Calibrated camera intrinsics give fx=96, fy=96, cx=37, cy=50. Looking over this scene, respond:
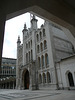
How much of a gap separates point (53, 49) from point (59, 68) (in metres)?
4.59

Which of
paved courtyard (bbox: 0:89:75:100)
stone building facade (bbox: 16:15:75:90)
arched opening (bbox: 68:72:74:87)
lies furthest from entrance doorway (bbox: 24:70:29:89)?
paved courtyard (bbox: 0:89:75:100)

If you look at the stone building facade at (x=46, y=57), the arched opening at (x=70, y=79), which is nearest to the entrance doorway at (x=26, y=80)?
the stone building facade at (x=46, y=57)

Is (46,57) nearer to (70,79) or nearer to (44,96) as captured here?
(70,79)

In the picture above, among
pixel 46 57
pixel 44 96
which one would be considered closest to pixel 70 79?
pixel 46 57

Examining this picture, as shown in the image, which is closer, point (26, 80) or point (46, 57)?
point (46, 57)

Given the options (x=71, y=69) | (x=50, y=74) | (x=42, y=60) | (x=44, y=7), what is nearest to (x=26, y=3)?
(x=44, y=7)

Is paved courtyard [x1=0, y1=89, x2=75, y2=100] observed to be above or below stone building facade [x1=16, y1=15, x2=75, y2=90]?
below

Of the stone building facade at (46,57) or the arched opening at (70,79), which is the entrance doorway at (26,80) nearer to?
the stone building facade at (46,57)

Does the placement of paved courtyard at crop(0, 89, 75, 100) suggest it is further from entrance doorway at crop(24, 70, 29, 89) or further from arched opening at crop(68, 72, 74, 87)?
entrance doorway at crop(24, 70, 29, 89)

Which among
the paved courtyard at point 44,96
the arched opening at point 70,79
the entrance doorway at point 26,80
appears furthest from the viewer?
the entrance doorway at point 26,80

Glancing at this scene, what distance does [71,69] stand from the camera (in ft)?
54.9

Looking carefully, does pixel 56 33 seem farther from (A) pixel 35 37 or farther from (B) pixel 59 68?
(B) pixel 59 68

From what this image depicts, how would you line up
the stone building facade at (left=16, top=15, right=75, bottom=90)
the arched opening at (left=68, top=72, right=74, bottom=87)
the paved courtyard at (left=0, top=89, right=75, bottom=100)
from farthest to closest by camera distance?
the stone building facade at (left=16, top=15, right=75, bottom=90)
the arched opening at (left=68, top=72, right=74, bottom=87)
the paved courtyard at (left=0, top=89, right=75, bottom=100)

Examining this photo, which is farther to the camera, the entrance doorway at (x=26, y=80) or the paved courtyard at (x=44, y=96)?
the entrance doorway at (x=26, y=80)
